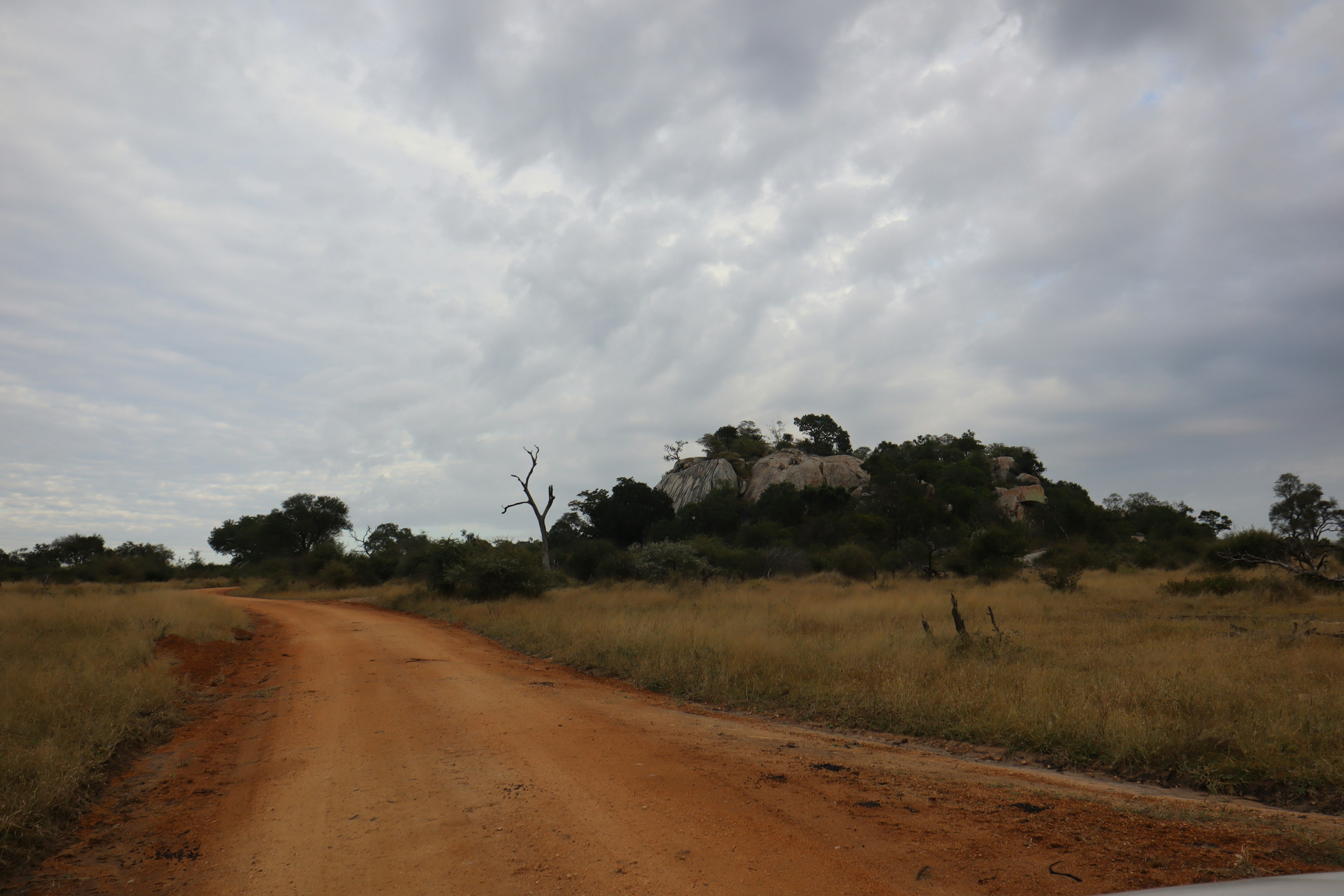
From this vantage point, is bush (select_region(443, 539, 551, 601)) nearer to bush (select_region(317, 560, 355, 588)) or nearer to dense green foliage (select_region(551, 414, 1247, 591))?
dense green foliage (select_region(551, 414, 1247, 591))

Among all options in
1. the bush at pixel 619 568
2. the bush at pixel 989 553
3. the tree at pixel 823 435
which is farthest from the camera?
the tree at pixel 823 435

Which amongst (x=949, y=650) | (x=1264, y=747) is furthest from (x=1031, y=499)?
(x=1264, y=747)

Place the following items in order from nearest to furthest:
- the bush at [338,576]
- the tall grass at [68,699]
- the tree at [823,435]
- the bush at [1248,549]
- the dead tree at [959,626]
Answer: the tall grass at [68,699]
the dead tree at [959,626]
the bush at [1248,549]
the bush at [338,576]
the tree at [823,435]

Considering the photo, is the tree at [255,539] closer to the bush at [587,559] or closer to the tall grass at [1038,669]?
the bush at [587,559]

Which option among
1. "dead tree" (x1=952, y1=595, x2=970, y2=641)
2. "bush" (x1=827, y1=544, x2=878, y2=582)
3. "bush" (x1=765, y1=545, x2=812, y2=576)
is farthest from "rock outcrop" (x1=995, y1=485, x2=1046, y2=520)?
"dead tree" (x1=952, y1=595, x2=970, y2=641)

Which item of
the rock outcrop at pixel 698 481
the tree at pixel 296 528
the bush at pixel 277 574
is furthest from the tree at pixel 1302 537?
the tree at pixel 296 528

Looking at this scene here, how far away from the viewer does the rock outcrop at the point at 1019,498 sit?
176 ft

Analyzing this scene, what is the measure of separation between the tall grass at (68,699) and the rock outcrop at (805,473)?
46621 mm

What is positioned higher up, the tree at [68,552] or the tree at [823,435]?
the tree at [823,435]

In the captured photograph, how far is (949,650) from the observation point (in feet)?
34.7

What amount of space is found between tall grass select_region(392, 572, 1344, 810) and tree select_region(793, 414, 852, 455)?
64125 millimetres

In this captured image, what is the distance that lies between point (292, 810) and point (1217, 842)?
5.95 metres

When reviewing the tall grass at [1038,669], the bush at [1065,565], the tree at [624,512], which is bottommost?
the tall grass at [1038,669]

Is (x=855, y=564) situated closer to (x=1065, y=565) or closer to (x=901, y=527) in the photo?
(x=1065, y=565)
